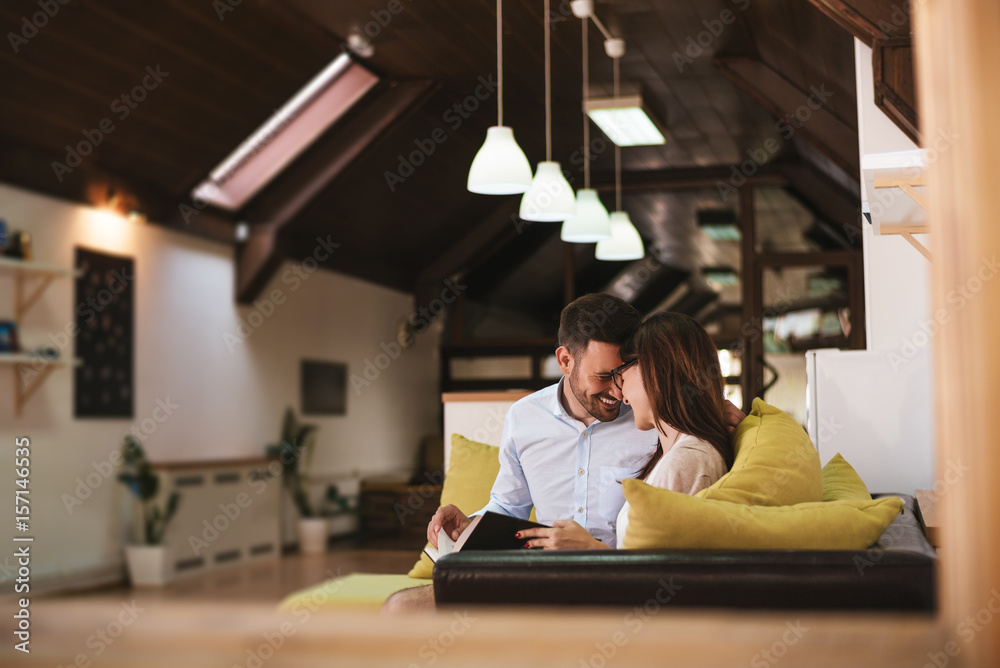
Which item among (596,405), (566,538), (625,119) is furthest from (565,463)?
(625,119)

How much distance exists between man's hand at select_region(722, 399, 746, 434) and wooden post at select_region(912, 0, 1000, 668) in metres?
1.28

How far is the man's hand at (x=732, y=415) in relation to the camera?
6.82 ft

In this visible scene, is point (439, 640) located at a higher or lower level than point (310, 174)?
lower

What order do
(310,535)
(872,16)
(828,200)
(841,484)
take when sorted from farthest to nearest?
(828,200)
(310,535)
(872,16)
(841,484)

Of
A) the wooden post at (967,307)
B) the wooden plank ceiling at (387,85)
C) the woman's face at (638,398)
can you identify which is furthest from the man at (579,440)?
the wooden plank ceiling at (387,85)

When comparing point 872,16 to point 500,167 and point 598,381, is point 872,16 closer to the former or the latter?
point 500,167

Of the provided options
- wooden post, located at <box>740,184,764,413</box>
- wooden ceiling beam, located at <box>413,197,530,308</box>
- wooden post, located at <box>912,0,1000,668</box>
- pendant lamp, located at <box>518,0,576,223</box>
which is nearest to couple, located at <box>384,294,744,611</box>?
wooden post, located at <box>912,0,1000,668</box>

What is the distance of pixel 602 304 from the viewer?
2.44 meters

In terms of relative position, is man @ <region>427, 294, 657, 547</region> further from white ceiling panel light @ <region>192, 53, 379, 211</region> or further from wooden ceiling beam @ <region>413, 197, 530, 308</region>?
wooden ceiling beam @ <region>413, 197, 530, 308</region>

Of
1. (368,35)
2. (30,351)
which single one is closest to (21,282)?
(30,351)

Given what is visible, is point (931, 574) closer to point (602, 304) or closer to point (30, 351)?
point (602, 304)

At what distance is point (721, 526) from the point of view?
156 cm

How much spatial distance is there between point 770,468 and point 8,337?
4869 millimetres

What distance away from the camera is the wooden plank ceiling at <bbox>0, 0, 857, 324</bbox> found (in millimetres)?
5383
